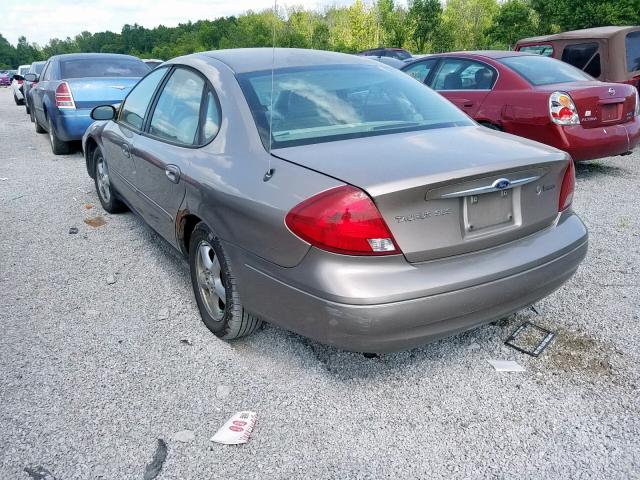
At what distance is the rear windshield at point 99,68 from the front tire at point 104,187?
3.92 meters

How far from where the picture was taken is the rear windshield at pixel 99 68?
8.83 meters

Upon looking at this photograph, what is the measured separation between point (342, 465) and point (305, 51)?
8.55ft

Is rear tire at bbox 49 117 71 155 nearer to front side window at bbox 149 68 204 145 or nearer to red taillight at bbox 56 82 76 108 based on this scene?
red taillight at bbox 56 82 76 108

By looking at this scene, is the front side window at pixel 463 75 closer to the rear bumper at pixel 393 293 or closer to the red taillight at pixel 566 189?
the red taillight at pixel 566 189

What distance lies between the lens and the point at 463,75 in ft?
23.4

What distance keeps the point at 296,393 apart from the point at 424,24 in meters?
45.2

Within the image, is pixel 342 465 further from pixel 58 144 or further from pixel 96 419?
pixel 58 144

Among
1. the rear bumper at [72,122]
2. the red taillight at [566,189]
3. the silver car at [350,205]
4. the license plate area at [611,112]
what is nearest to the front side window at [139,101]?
the silver car at [350,205]

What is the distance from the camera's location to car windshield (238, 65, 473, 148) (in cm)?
281

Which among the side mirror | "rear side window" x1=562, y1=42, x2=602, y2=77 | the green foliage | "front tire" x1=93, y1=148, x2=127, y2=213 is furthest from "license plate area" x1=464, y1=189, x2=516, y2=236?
the green foliage

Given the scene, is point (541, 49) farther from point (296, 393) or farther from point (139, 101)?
point (296, 393)

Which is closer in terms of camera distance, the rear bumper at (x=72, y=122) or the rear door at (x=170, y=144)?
the rear door at (x=170, y=144)

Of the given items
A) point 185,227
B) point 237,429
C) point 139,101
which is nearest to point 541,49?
point 139,101

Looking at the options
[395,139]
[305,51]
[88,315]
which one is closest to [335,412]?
[395,139]
